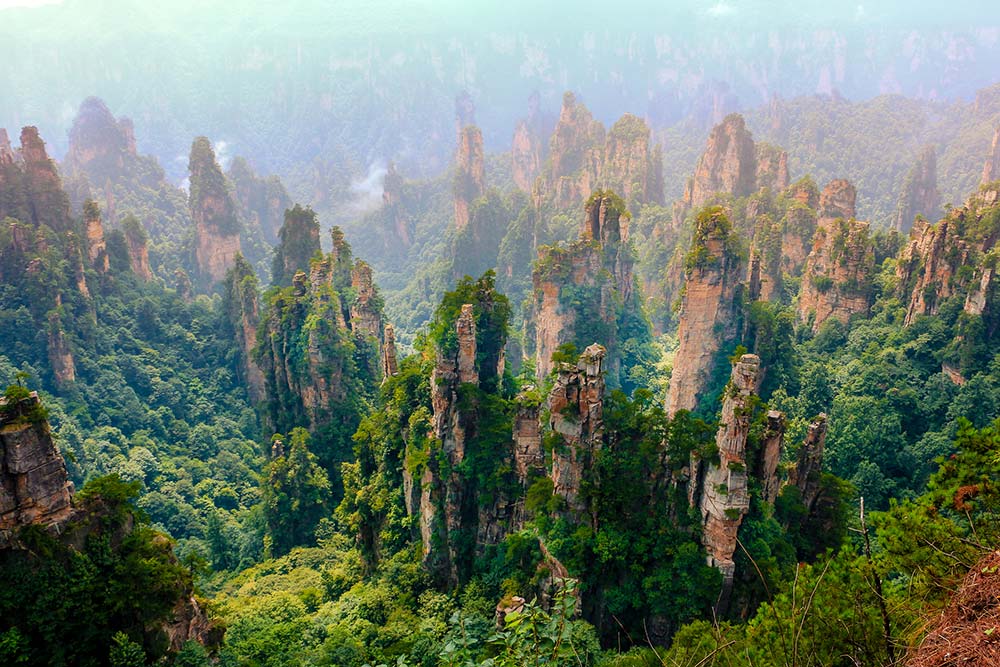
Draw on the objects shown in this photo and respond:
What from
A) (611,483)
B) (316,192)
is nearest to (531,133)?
(316,192)

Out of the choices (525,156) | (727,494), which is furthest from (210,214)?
(727,494)

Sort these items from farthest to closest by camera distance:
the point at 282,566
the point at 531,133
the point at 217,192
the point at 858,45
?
the point at 858,45 < the point at 531,133 < the point at 217,192 < the point at 282,566

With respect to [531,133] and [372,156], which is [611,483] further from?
[372,156]

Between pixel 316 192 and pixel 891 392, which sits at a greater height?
pixel 316 192

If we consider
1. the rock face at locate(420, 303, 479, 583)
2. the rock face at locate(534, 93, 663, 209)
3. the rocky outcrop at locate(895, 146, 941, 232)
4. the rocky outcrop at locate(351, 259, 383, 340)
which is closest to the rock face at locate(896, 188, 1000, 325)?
the rock face at locate(420, 303, 479, 583)

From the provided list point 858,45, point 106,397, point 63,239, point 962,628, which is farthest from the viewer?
point 858,45

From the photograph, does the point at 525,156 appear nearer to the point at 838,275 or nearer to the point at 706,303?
the point at 838,275

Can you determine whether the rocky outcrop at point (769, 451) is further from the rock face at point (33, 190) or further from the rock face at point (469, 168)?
the rock face at point (469, 168)

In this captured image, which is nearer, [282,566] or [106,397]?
[282,566]

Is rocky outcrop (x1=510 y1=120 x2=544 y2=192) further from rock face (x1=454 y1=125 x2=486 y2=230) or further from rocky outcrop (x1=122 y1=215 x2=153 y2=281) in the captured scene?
rocky outcrop (x1=122 y1=215 x2=153 y2=281)
